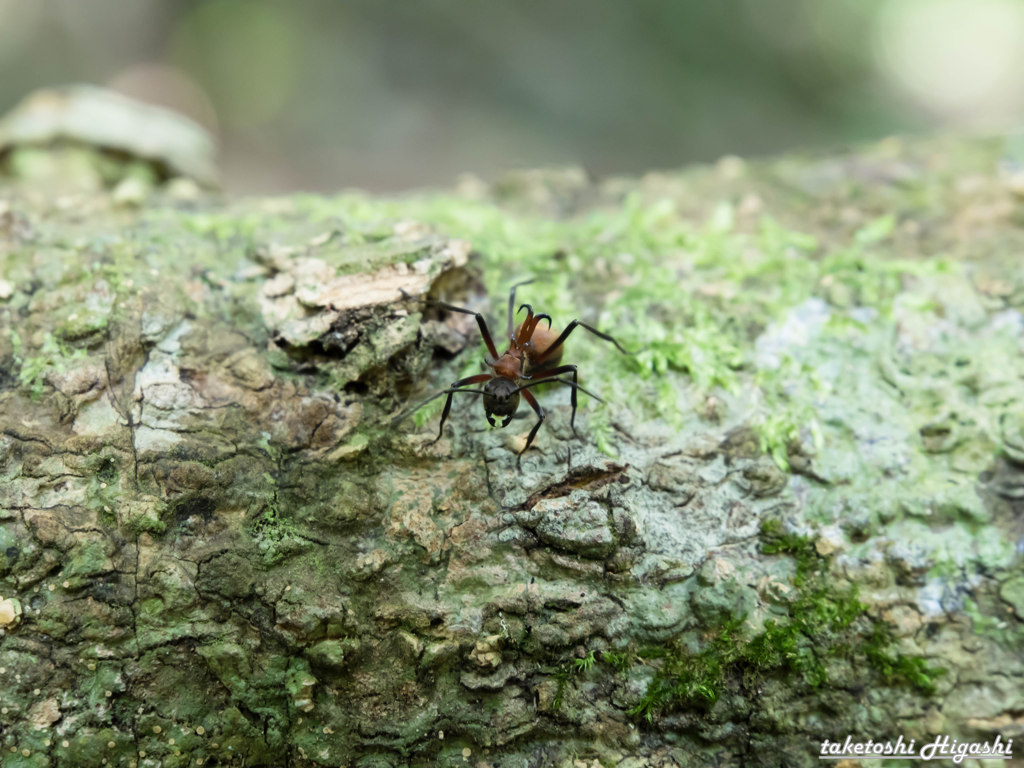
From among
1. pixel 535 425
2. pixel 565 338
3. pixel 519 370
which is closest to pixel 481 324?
pixel 519 370

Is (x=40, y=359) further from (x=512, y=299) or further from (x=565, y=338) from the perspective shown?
(x=565, y=338)

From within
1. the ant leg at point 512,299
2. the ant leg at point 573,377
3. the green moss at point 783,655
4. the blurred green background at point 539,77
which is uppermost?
the blurred green background at point 539,77

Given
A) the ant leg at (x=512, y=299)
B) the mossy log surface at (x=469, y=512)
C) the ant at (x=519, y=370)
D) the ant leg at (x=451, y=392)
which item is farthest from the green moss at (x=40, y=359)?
the ant leg at (x=512, y=299)

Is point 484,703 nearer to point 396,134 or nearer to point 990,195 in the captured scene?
point 990,195

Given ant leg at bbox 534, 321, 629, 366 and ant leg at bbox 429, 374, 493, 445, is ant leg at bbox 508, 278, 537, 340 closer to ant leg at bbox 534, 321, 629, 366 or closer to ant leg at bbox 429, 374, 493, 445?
ant leg at bbox 534, 321, 629, 366

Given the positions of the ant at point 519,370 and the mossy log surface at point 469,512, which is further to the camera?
the ant at point 519,370

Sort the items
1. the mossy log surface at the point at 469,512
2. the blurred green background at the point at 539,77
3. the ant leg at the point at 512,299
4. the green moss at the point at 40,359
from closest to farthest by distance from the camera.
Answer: the mossy log surface at the point at 469,512 → the green moss at the point at 40,359 → the ant leg at the point at 512,299 → the blurred green background at the point at 539,77

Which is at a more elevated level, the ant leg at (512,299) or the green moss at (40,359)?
the ant leg at (512,299)

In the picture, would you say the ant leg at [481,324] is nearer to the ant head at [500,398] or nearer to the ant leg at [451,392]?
the ant leg at [451,392]
